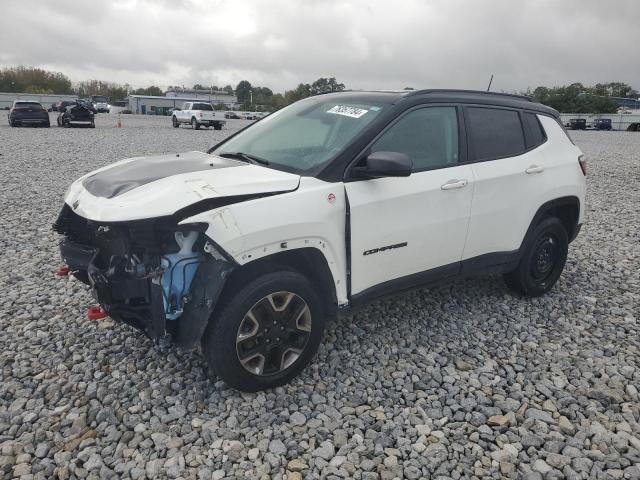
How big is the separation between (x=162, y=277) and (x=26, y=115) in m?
26.2

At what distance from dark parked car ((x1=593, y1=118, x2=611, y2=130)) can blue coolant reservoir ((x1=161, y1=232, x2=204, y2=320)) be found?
55.0 m

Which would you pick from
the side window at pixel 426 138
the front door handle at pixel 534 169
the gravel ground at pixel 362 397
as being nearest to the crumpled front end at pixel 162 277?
the gravel ground at pixel 362 397

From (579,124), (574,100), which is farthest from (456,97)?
(574,100)

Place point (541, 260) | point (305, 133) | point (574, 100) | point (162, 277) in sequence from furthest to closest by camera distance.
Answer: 1. point (574, 100)
2. point (541, 260)
3. point (305, 133)
4. point (162, 277)

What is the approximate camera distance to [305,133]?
12.4ft

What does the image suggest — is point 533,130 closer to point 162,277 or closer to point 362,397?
point 362,397

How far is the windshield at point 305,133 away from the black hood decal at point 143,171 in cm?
31

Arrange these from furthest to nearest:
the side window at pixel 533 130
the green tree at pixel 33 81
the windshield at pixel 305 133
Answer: the green tree at pixel 33 81
the side window at pixel 533 130
the windshield at pixel 305 133

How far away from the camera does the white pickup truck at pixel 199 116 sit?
30562mm

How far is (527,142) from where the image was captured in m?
4.30

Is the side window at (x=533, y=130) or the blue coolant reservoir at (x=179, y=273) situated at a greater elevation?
the side window at (x=533, y=130)

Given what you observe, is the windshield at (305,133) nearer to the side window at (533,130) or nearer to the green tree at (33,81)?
the side window at (533,130)

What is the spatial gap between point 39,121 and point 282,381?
26324 mm

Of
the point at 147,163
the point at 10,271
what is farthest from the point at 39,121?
the point at 147,163
